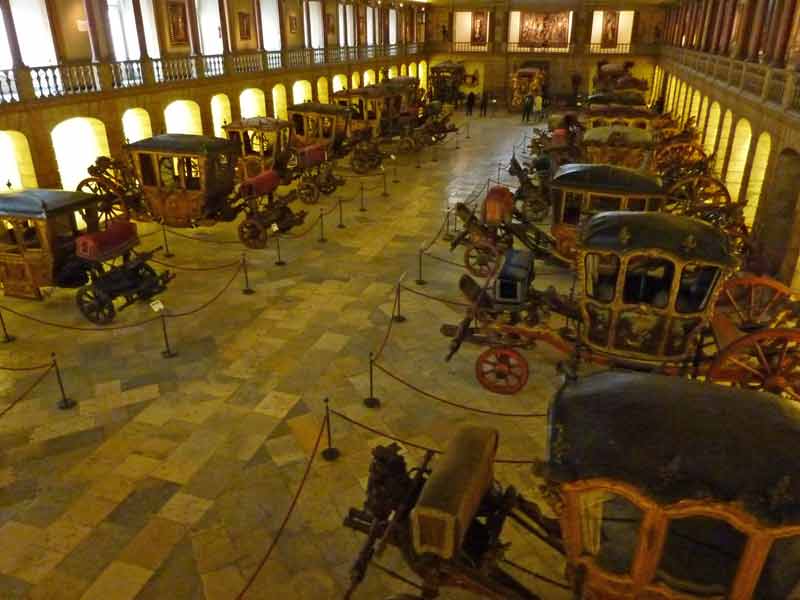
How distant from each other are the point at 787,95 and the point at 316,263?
1074 cm

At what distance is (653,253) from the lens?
6.94 metres

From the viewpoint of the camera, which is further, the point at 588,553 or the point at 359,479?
the point at 359,479

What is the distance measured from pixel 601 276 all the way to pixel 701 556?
15.7ft

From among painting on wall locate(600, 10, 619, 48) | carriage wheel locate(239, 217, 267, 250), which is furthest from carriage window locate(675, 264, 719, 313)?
painting on wall locate(600, 10, 619, 48)

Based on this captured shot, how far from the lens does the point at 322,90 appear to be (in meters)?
31.1

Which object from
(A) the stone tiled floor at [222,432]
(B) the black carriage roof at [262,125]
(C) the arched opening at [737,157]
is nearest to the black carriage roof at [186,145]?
(B) the black carriage roof at [262,125]

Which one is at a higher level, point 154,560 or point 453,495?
point 453,495

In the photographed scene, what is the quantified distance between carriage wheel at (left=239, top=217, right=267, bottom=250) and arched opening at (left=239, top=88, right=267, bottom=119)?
42.5 feet

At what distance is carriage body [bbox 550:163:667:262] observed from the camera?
35.6 ft

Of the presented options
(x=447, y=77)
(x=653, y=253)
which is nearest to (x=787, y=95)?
(x=653, y=253)

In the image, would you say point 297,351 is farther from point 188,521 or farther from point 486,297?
point 188,521

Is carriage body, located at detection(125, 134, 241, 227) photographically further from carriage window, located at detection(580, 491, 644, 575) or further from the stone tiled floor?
carriage window, located at detection(580, 491, 644, 575)

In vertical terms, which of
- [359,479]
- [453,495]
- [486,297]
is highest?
[453,495]

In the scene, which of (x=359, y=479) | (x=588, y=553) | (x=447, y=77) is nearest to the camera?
(x=588, y=553)
